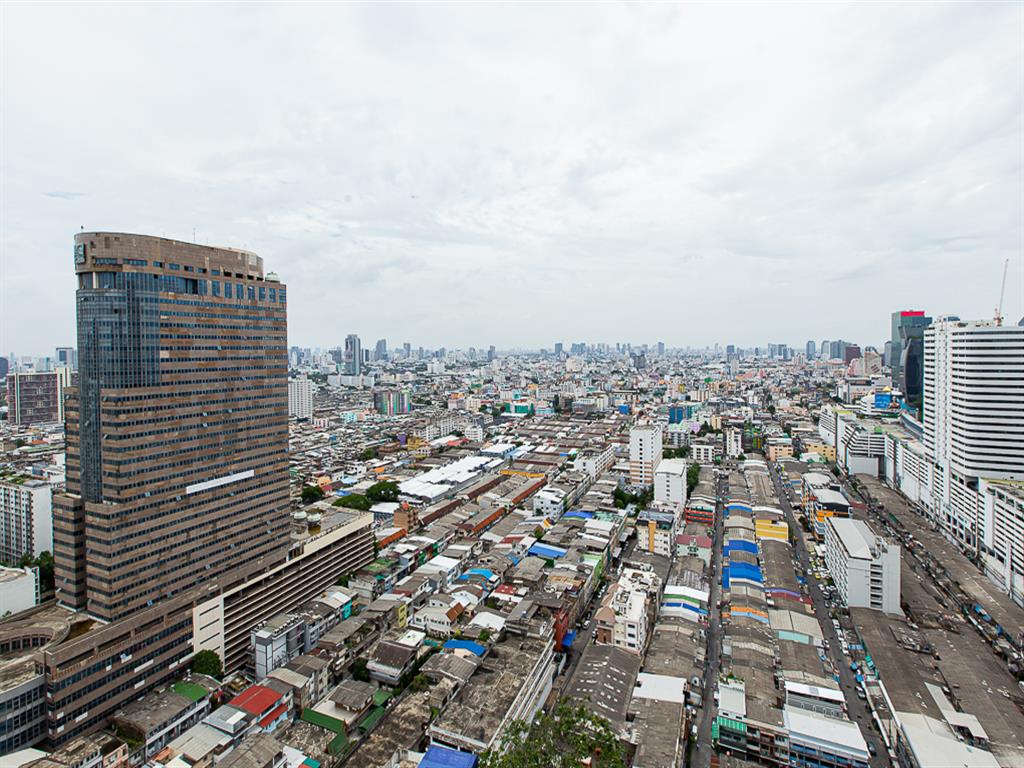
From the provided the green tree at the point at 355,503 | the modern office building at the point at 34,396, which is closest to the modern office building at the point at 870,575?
the green tree at the point at 355,503

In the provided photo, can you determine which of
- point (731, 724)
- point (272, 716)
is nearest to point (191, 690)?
point (272, 716)

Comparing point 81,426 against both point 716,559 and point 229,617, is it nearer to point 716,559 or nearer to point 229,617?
point 229,617

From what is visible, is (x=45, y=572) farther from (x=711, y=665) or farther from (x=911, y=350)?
(x=911, y=350)

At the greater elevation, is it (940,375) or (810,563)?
(940,375)

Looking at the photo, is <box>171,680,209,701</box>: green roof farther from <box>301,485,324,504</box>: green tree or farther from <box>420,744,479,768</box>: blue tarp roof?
<box>301,485,324,504</box>: green tree

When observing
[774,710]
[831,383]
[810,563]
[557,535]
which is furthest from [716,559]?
[831,383]

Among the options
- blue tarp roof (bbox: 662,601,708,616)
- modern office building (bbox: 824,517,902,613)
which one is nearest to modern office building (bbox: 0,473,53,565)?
blue tarp roof (bbox: 662,601,708,616)
